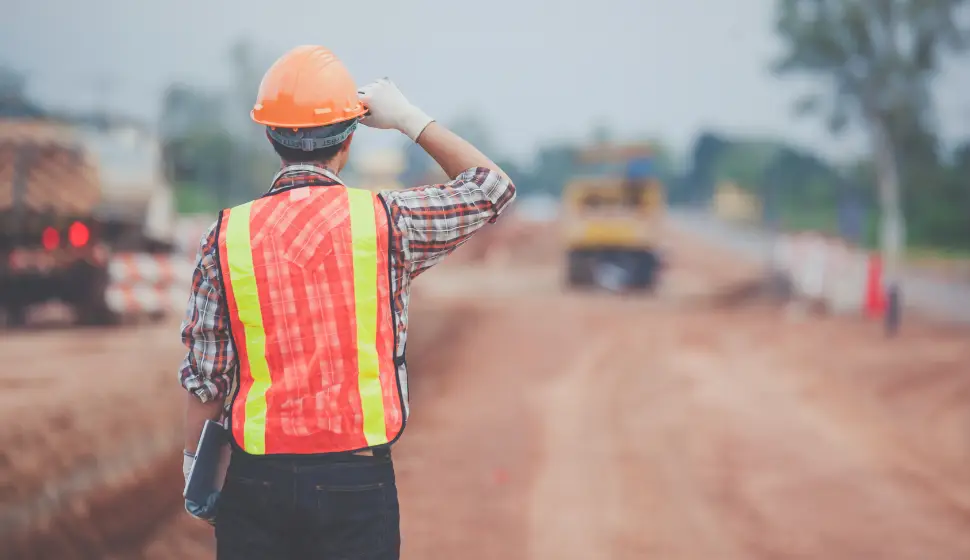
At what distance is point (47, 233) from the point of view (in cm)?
1625

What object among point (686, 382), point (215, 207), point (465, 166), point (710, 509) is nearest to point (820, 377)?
point (686, 382)

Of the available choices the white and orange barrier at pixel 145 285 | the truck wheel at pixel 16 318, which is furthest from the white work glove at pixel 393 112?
the truck wheel at pixel 16 318

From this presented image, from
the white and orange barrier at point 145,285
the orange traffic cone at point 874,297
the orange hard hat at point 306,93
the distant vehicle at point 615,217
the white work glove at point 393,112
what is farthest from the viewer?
the distant vehicle at point 615,217

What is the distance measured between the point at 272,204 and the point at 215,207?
63.7 meters

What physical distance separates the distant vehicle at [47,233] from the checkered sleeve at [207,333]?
1469 cm

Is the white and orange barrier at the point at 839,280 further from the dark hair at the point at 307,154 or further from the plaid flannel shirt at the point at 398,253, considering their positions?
the dark hair at the point at 307,154

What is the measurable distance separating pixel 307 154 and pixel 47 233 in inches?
591

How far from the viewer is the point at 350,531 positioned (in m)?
2.45

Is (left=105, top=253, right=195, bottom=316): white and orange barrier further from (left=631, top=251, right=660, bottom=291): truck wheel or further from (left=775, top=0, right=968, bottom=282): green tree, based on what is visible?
(left=775, top=0, right=968, bottom=282): green tree

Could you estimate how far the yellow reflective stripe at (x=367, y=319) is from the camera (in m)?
2.45

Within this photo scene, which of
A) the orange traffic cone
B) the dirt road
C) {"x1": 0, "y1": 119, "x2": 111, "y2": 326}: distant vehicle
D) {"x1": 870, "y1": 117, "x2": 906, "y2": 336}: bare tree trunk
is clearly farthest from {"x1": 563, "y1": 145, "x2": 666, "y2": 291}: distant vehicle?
{"x1": 870, "y1": 117, "x2": 906, "y2": 336}: bare tree trunk

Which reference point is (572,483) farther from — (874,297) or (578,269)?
(578,269)

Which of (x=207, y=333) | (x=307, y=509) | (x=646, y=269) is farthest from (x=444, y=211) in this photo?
(x=646, y=269)

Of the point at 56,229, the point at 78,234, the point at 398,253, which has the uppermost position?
the point at 398,253
